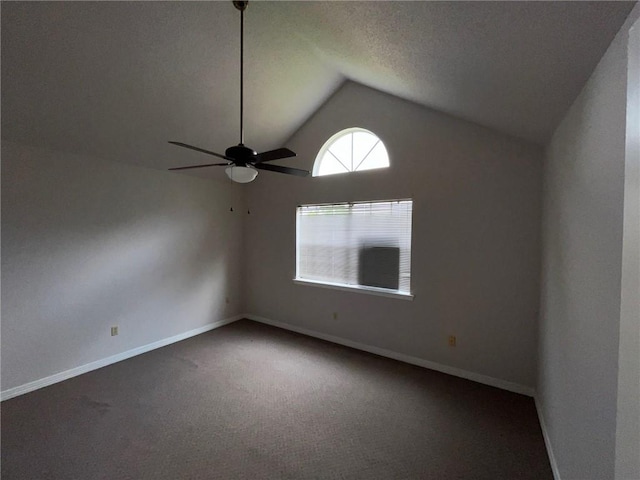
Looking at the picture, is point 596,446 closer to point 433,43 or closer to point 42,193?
point 433,43

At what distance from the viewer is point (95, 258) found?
10.1 ft

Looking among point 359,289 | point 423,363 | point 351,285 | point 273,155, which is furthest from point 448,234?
point 273,155

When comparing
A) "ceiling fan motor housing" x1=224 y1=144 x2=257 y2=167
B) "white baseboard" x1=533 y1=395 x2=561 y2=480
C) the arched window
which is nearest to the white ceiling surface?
the arched window

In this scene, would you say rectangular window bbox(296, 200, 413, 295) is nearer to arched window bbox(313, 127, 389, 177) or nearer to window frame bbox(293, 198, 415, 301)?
window frame bbox(293, 198, 415, 301)

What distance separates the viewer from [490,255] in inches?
107

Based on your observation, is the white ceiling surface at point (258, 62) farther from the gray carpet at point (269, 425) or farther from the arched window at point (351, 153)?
the gray carpet at point (269, 425)

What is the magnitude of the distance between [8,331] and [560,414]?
4455 mm

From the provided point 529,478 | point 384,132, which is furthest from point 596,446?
point 384,132

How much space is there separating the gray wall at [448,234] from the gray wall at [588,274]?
672 mm

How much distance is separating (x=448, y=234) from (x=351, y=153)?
166 centimetres

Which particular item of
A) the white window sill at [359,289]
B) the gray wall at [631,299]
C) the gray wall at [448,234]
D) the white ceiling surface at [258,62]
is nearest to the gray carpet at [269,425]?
the gray wall at [448,234]

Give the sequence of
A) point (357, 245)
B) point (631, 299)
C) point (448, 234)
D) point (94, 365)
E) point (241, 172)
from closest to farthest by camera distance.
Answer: point (631, 299), point (241, 172), point (448, 234), point (94, 365), point (357, 245)

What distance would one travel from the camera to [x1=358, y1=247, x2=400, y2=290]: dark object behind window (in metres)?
3.33

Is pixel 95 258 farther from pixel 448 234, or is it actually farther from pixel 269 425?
pixel 448 234
